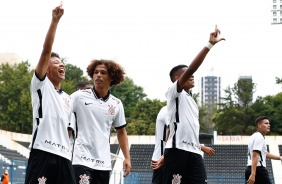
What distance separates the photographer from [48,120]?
16.2ft

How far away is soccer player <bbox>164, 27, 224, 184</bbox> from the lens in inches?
241

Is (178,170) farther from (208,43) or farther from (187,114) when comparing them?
(208,43)

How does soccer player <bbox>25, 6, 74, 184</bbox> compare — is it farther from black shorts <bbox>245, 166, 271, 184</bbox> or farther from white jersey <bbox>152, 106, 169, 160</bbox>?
black shorts <bbox>245, 166, 271, 184</bbox>

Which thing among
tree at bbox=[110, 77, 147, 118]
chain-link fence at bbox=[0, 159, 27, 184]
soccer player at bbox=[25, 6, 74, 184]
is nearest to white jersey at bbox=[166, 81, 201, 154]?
soccer player at bbox=[25, 6, 74, 184]

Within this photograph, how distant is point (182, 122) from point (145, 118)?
2309 inches

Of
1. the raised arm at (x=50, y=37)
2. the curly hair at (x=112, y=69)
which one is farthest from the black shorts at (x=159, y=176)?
the raised arm at (x=50, y=37)

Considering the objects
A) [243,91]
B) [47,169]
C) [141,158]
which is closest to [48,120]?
[47,169]

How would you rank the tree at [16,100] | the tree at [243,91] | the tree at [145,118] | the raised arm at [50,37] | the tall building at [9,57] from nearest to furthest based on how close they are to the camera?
1. the raised arm at [50,37]
2. the tree at [16,100]
3. the tree at [145,118]
4. the tree at [243,91]
5. the tall building at [9,57]

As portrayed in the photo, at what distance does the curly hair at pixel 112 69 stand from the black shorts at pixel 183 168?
129cm

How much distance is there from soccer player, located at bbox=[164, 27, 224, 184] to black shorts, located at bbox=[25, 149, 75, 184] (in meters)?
1.73

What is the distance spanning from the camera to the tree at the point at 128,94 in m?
73.2

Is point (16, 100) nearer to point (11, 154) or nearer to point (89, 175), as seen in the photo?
point (11, 154)

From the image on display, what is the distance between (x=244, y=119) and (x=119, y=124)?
61.9m

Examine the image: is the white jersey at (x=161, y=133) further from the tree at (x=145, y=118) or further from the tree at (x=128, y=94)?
the tree at (x=128, y=94)
